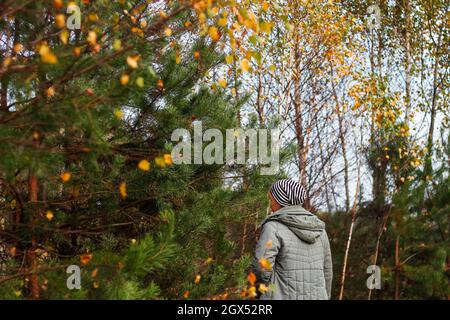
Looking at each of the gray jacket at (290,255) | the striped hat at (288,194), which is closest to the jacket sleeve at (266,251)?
the gray jacket at (290,255)

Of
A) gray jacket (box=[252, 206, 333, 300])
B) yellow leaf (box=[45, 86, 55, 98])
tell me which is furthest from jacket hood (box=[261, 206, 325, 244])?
yellow leaf (box=[45, 86, 55, 98])

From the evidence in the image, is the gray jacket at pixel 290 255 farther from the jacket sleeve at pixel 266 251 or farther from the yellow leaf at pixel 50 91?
the yellow leaf at pixel 50 91

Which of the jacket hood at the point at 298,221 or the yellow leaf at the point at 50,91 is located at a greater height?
the yellow leaf at the point at 50,91

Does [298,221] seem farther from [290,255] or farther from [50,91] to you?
[50,91]

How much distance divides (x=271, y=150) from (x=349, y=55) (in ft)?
16.3

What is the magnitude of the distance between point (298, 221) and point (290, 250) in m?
0.18

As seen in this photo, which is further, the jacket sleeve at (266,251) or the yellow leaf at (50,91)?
the jacket sleeve at (266,251)

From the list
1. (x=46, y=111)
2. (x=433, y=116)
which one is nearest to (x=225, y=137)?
(x=46, y=111)

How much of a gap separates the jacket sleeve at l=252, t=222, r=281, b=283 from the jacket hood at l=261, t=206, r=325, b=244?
0.27 ft

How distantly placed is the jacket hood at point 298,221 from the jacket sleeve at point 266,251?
3.2 inches

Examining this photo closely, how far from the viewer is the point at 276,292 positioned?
136 inches

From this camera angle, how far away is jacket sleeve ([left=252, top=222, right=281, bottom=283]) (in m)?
3.40

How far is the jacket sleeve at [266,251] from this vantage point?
3.40 metres

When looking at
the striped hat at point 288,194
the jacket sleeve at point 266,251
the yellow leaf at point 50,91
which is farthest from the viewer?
the striped hat at point 288,194
